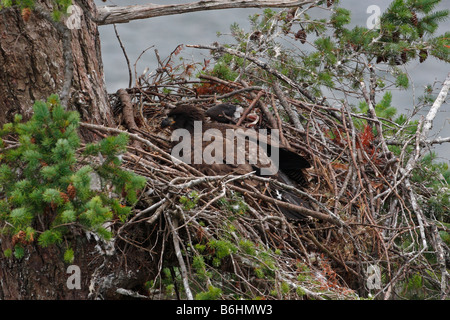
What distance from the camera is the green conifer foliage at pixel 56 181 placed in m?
2.45

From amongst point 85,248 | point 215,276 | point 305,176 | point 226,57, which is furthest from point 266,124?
point 85,248

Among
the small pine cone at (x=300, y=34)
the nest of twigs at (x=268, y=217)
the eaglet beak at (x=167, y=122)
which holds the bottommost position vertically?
the nest of twigs at (x=268, y=217)

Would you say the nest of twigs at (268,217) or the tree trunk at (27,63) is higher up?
the tree trunk at (27,63)

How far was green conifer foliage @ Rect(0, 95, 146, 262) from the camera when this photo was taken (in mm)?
2445

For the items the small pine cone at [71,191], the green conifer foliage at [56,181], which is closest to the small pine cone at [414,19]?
the green conifer foliage at [56,181]

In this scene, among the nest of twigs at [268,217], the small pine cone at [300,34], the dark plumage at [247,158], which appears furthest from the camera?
the small pine cone at [300,34]

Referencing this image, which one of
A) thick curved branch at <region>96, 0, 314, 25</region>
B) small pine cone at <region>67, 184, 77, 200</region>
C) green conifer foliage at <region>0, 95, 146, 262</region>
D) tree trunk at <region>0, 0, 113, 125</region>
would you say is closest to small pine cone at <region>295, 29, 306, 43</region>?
thick curved branch at <region>96, 0, 314, 25</region>

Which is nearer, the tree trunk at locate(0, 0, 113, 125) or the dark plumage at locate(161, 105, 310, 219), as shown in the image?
the tree trunk at locate(0, 0, 113, 125)

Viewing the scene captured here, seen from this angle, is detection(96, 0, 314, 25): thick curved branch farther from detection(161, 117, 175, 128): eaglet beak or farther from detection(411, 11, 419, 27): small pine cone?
detection(411, 11, 419, 27): small pine cone

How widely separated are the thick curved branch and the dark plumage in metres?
1.04

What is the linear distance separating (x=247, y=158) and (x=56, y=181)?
6.77ft

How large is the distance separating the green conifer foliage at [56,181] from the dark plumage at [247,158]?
141cm

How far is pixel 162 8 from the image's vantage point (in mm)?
3977

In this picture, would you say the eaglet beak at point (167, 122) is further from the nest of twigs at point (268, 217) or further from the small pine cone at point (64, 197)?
the small pine cone at point (64, 197)
